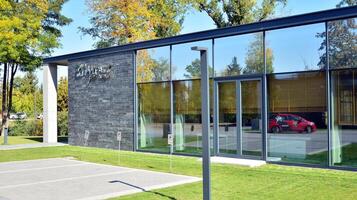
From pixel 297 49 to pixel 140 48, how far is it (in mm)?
7362

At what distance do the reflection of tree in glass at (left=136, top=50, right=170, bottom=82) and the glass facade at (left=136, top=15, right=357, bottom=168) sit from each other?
6 cm

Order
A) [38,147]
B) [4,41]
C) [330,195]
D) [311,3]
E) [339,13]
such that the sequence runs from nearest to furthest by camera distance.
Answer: [330,195] < [339,13] < [38,147] < [4,41] < [311,3]

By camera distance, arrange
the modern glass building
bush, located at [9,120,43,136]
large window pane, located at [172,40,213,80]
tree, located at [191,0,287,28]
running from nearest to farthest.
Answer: the modern glass building, large window pane, located at [172,40,213,80], bush, located at [9,120,43,136], tree, located at [191,0,287,28]

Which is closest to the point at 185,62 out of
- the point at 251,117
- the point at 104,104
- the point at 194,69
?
the point at 194,69

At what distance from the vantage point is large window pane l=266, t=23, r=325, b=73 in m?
12.8

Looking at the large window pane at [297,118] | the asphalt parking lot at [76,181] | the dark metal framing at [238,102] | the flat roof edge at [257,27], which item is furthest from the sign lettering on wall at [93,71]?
the large window pane at [297,118]

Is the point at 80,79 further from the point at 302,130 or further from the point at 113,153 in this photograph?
the point at 302,130

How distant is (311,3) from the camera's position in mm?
33844

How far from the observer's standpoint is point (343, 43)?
12250 millimetres

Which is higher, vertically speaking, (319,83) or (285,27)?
(285,27)

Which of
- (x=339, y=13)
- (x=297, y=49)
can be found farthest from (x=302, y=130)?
(x=339, y=13)

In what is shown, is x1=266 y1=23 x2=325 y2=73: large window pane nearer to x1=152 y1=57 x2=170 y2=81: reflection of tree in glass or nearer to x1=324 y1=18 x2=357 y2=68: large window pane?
x1=324 y1=18 x2=357 y2=68: large window pane

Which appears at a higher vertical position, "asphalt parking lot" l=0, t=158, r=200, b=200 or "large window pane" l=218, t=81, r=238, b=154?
"large window pane" l=218, t=81, r=238, b=154

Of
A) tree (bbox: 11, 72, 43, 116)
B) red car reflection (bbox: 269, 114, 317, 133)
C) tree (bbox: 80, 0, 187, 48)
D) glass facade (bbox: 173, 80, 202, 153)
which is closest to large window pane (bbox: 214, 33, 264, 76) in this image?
glass facade (bbox: 173, 80, 202, 153)
